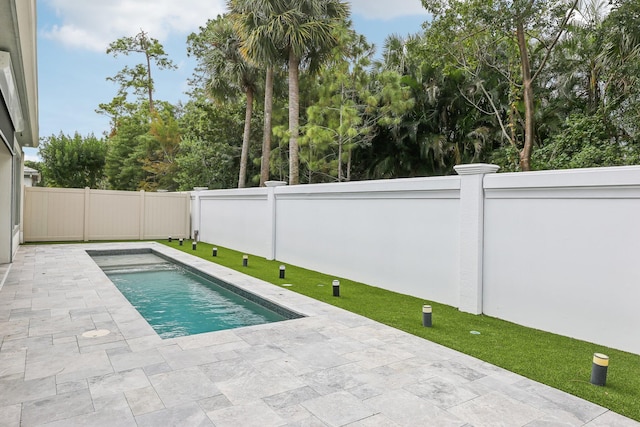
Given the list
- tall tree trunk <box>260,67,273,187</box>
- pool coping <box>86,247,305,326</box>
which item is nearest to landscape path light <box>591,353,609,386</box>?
pool coping <box>86,247,305,326</box>

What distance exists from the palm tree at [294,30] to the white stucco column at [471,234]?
7.01m

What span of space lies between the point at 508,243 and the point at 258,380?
370cm

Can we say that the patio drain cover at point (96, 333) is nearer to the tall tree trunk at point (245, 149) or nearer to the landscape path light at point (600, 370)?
the landscape path light at point (600, 370)

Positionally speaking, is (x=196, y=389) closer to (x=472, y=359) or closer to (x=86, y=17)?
(x=472, y=359)

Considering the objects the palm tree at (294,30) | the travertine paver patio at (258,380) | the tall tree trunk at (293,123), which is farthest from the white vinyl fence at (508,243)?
the palm tree at (294,30)

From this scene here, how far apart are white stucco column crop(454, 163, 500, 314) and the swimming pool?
7.91ft

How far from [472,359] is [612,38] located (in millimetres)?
9213

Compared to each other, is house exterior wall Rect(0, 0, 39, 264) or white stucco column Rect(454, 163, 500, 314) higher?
house exterior wall Rect(0, 0, 39, 264)

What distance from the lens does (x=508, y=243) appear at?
5344 mm

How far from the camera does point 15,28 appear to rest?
4320 mm

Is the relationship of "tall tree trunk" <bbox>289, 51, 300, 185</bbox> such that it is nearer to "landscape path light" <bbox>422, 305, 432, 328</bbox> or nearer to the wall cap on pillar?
the wall cap on pillar

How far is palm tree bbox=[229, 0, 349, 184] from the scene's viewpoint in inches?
474

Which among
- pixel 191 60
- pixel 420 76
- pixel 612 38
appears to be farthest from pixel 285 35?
pixel 191 60

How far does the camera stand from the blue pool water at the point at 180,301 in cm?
599
